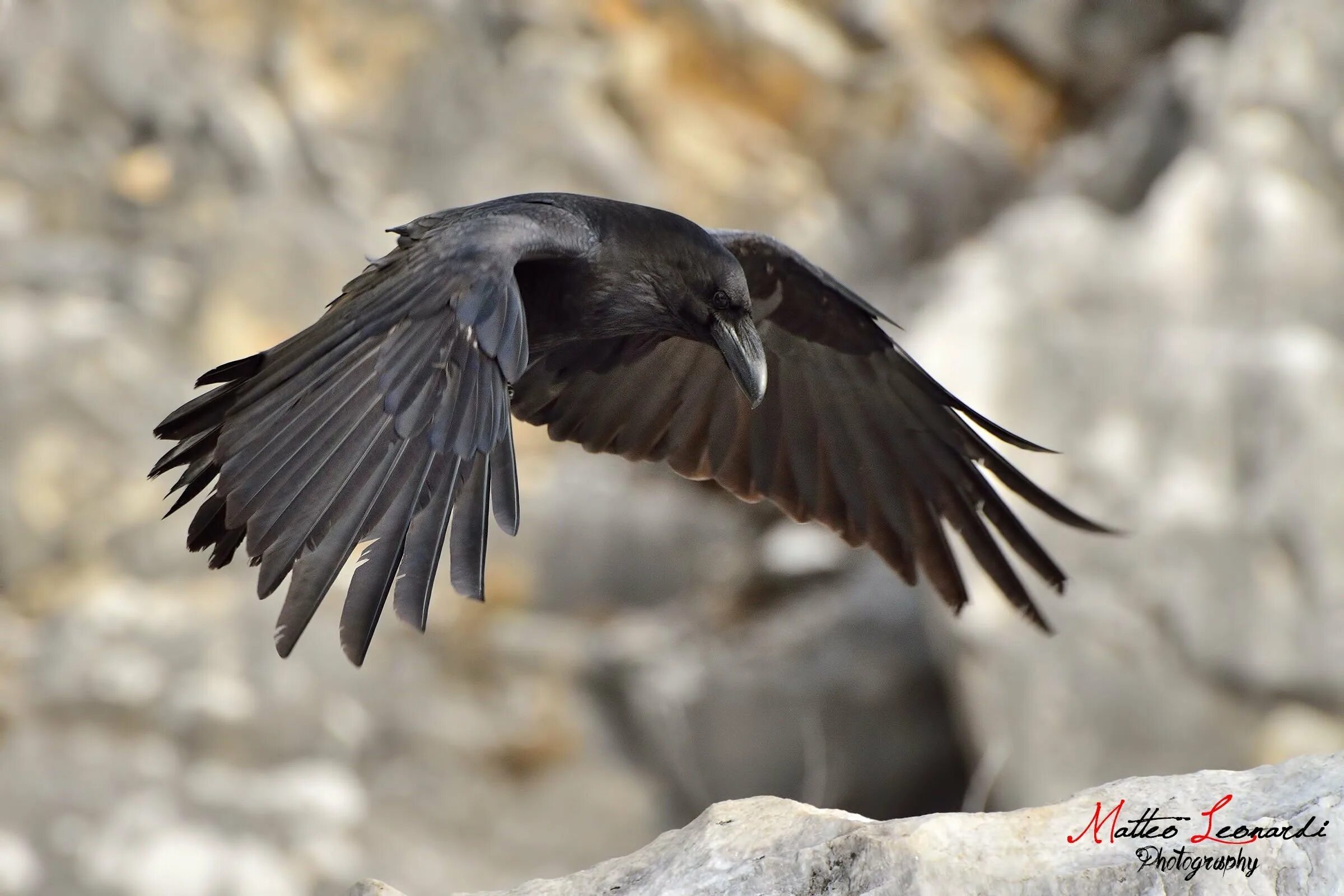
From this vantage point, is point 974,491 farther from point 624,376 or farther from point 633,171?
point 633,171

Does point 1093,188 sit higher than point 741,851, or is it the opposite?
point 1093,188

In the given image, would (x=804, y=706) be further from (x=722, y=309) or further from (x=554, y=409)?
(x=722, y=309)

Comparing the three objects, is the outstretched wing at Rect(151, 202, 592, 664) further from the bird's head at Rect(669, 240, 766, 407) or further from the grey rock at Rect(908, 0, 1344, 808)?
the grey rock at Rect(908, 0, 1344, 808)

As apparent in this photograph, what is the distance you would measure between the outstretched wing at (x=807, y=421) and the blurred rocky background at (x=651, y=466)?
2597 mm

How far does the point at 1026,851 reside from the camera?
8.49 feet

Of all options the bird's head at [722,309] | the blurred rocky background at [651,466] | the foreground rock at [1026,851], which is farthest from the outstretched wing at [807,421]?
the blurred rocky background at [651,466]

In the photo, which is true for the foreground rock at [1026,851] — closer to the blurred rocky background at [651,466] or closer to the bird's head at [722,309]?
the bird's head at [722,309]

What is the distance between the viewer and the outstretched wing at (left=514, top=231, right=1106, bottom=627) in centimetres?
418

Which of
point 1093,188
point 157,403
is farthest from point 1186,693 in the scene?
point 157,403

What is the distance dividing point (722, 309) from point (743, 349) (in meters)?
0.12

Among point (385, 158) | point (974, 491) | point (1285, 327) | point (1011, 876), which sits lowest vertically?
point (1011, 876)

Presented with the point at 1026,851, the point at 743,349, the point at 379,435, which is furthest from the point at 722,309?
the point at 1026,851

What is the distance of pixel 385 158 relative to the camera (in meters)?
8.53

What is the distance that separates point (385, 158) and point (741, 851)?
659cm
